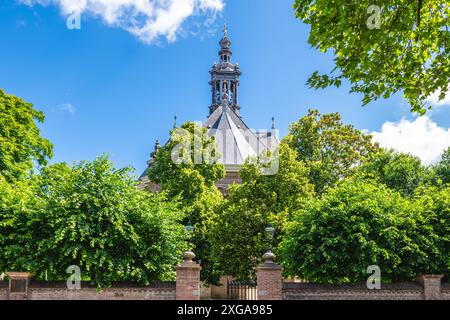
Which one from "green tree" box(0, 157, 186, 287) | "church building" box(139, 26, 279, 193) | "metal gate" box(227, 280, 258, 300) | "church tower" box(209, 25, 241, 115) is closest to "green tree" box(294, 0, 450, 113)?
"green tree" box(0, 157, 186, 287)

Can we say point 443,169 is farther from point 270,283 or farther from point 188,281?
point 188,281

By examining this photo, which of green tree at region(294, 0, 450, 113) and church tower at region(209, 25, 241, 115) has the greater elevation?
church tower at region(209, 25, 241, 115)

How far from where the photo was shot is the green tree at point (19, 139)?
2547cm

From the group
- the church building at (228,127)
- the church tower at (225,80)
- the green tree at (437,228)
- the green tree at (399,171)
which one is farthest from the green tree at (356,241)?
the church tower at (225,80)

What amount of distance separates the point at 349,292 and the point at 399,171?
17611 millimetres

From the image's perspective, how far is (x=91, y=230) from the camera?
16.0 meters

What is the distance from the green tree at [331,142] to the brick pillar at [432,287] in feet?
55.7

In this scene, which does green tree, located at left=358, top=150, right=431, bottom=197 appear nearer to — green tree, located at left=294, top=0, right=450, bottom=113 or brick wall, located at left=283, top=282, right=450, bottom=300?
brick wall, located at left=283, top=282, right=450, bottom=300

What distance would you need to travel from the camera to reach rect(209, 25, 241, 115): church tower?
60.9 m

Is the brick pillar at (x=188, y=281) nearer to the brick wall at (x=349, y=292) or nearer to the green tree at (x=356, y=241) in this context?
the brick wall at (x=349, y=292)

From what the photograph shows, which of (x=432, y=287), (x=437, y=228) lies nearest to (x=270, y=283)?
(x=432, y=287)

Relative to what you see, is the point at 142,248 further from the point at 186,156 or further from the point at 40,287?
the point at 186,156

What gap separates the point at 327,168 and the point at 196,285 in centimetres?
1834

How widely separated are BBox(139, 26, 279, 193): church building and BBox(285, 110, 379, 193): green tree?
38.5ft
